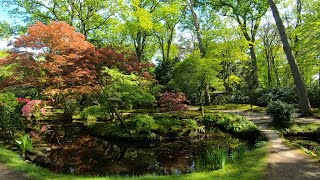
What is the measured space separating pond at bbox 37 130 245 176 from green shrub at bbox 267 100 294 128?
2.13 metres

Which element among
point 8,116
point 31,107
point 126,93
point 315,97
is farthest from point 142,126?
point 315,97

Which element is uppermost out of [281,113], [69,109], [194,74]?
[194,74]

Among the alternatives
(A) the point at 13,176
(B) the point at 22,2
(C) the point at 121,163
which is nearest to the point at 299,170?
(C) the point at 121,163

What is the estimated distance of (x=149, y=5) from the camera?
28.2m

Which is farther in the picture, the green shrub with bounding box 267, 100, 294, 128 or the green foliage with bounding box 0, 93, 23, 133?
the green shrub with bounding box 267, 100, 294, 128

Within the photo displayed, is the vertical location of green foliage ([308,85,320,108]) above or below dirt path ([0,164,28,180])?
above

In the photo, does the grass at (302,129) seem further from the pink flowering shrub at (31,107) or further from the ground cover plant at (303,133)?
the pink flowering shrub at (31,107)

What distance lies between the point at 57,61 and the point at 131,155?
5902 mm

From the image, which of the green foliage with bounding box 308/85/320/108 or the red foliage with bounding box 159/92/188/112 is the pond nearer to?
the red foliage with bounding box 159/92/188/112

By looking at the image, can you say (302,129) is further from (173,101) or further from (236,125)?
(173,101)

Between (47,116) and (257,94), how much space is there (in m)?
16.5

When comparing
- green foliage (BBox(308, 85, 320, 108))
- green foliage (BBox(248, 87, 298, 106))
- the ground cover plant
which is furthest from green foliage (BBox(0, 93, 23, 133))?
green foliage (BBox(308, 85, 320, 108))

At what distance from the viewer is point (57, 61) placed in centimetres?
1154

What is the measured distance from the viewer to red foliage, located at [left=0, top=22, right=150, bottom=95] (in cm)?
1147
